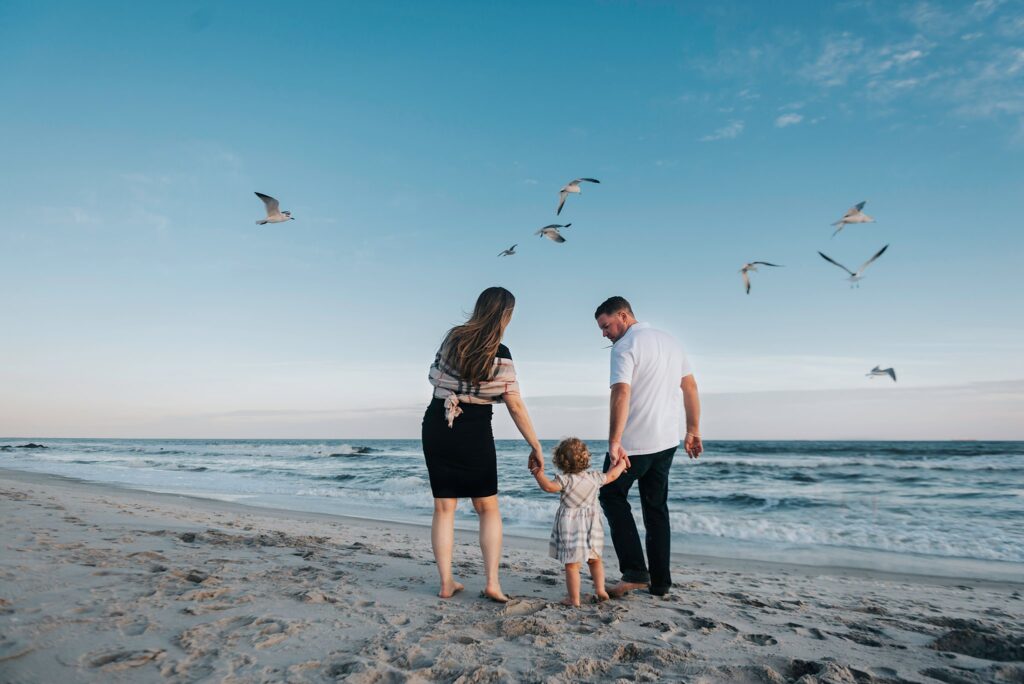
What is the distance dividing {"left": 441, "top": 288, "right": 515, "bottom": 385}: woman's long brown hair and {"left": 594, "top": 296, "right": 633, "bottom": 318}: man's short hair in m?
0.70

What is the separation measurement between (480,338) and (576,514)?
116 centimetres

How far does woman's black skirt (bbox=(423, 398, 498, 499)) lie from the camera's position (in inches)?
134

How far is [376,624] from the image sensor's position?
295cm

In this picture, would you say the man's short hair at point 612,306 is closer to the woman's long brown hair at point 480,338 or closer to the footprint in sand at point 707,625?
the woman's long brown hair at point 480,338

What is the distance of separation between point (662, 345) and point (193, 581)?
3210 millimetres

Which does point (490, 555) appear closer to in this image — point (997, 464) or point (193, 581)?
point (193, 581)

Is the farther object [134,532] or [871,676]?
[134,532]

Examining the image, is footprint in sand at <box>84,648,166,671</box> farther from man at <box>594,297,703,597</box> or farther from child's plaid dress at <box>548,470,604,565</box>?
man at <box>594,297,703,597</box>

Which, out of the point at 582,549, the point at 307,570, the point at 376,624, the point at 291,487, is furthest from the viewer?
the point at 291,487

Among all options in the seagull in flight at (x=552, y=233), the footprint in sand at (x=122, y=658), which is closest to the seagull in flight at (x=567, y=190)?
the seagull in flight at (x=552, y=233)

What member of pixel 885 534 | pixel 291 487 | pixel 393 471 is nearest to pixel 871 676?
pixel 885 534

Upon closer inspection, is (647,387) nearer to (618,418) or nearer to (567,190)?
(618,418)

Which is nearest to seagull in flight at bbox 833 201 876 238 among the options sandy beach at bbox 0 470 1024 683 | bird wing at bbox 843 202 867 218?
bird wing at bbox 843 202 867 218

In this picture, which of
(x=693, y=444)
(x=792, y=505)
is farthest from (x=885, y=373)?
(x=693, y=444)
